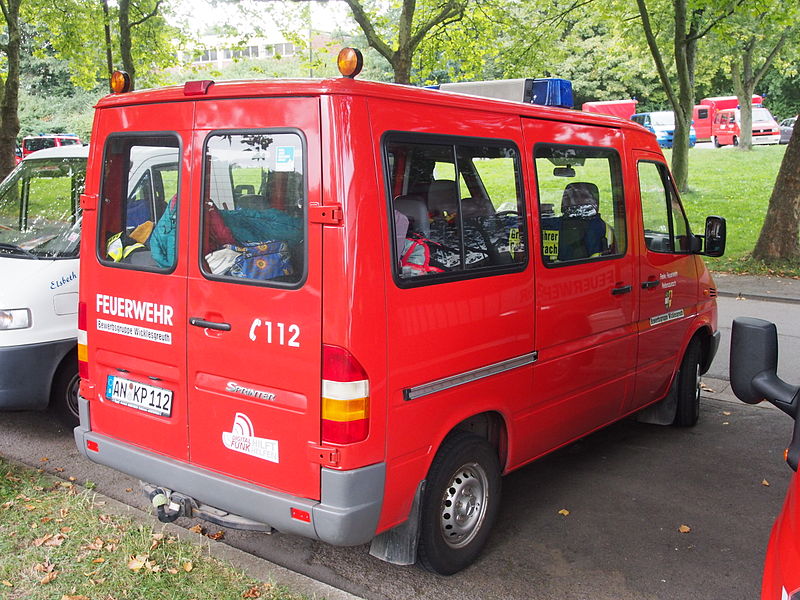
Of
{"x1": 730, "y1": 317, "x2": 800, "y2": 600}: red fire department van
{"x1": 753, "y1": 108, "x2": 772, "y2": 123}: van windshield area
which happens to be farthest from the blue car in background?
{"x1": 730, "y1": 317, "x2": 800, "y2": 600}: red fire department van

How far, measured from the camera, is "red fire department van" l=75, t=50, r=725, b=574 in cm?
334

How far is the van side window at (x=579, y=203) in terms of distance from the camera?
4496mm

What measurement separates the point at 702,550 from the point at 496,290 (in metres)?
1.84

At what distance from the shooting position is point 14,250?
5953 millimetres

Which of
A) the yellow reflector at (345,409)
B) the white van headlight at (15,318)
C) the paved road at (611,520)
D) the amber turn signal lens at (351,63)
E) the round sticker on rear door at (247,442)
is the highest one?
the amber turn signal lens at (351,63)

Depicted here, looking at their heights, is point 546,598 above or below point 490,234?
below

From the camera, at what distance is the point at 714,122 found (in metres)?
42.2

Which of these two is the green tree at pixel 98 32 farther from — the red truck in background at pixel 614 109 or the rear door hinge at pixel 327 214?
the rear door hinge at pixel 327 214

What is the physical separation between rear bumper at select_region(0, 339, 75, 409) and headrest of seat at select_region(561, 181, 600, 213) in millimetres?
3439

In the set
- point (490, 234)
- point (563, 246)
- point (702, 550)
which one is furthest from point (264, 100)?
point (702, 550)

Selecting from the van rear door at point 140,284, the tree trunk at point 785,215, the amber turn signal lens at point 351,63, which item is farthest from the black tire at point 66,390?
the tree trunk at point 785,215

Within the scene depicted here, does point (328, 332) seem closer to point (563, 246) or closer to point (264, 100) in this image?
point (264, 100)

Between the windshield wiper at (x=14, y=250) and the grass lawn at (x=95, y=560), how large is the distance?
1.82 meters

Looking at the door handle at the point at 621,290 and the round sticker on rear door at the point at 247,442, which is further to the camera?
the door handle at the point at 621,290
